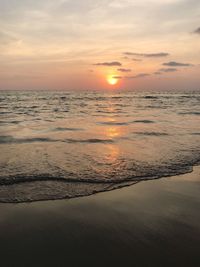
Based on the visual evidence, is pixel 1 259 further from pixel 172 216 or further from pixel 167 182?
pixel 167 182

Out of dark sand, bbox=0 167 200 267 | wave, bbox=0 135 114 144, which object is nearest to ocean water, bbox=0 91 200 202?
wave, bbox=0 135 114 144

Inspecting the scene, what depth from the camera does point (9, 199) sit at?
5.06 meters

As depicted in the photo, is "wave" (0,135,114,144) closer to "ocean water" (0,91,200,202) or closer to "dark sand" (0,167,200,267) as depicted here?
"ocean water" (0,91,200,202)

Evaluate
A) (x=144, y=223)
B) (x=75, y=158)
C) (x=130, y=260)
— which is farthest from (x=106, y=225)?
(x=75, y=158)

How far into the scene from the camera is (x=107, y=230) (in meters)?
3.96

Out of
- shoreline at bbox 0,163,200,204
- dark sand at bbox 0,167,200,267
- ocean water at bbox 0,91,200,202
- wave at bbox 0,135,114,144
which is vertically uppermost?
wave at bbox 0,135,114,144

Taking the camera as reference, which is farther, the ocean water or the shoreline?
the ocean water

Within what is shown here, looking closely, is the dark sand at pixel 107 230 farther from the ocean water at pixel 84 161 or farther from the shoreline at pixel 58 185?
the ocean water at pixel 84 161

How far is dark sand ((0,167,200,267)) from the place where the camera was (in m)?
3.30

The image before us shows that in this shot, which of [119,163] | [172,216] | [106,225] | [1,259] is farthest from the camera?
[119,163]

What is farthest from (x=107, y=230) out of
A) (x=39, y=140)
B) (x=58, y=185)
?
(x=39, y=140)

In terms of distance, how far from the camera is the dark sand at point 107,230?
3.30 metres

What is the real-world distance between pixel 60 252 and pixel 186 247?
56.1 inches

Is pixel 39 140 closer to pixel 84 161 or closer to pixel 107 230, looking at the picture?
pixel 84 161
